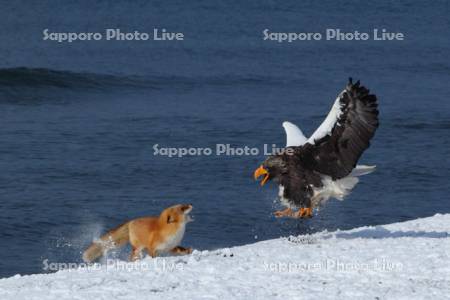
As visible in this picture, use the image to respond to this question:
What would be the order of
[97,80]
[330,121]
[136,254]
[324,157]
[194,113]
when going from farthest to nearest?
[97,80], [194,113], [324,157], [330,121], [136,254]

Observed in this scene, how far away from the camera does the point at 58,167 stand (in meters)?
23.7

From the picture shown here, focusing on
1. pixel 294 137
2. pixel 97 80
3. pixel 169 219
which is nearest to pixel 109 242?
pixel 169 219

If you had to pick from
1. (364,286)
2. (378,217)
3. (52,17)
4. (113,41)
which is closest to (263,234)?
(378,217)

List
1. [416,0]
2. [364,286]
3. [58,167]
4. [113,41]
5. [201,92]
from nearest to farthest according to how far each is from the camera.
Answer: [364,286], [58,167], [201,92], [113,41], [416,0]

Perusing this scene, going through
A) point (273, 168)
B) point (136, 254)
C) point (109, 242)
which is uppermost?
point (273, 168)

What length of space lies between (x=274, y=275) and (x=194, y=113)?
20130mm

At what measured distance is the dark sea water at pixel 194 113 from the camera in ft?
66.5

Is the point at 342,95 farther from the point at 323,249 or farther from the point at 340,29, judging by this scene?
the point at 340,29

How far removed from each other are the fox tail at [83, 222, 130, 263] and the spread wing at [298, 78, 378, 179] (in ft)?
7.91

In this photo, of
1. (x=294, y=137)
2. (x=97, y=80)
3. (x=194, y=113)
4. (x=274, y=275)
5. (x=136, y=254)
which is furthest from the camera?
(x=97, y=80)

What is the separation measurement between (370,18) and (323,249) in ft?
154

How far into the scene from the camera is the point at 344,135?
13570 mm

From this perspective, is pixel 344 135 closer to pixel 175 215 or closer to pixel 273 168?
pixel 273 168

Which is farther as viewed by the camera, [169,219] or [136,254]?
[136,254]
